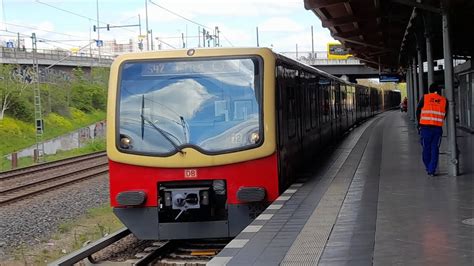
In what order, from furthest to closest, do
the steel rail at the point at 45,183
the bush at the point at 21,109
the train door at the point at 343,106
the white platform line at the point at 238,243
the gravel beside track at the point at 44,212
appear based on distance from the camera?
the bush at the point at 21,109
the train door at the point at 343,106
the steel rail at the point at 45,183
the gravel beside track at the point at 44,212
the white platform line at the point at 238,243

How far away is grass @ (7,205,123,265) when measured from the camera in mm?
9812

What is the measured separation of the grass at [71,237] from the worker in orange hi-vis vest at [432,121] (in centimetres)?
601

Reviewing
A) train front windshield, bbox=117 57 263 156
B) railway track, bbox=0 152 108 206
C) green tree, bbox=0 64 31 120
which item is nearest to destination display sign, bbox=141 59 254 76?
train front windshield, bbox=117 57 263 156

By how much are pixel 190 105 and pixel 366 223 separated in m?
2.94

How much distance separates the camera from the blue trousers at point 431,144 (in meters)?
10.5

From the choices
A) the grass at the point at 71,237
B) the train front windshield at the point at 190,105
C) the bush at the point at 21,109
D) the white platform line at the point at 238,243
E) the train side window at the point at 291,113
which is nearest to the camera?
the white platform line at the point at 238,243

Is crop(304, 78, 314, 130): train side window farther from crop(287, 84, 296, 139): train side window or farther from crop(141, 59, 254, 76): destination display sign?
crop(141, 59, 254, 76): destination display sign

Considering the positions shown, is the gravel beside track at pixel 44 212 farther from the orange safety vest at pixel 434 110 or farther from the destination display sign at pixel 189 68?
the orange safety vest at pixel 434 110

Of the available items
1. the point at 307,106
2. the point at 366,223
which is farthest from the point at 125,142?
the point at 307,106

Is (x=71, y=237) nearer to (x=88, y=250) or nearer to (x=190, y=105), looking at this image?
(x=88, y=250)

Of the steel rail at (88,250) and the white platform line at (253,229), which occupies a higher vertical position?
the white platform line at (253,229)

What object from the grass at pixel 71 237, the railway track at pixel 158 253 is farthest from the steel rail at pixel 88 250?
the grass at pixel 71 237

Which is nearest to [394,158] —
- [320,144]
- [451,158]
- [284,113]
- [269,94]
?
[320,144]

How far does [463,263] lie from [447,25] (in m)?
6.30
